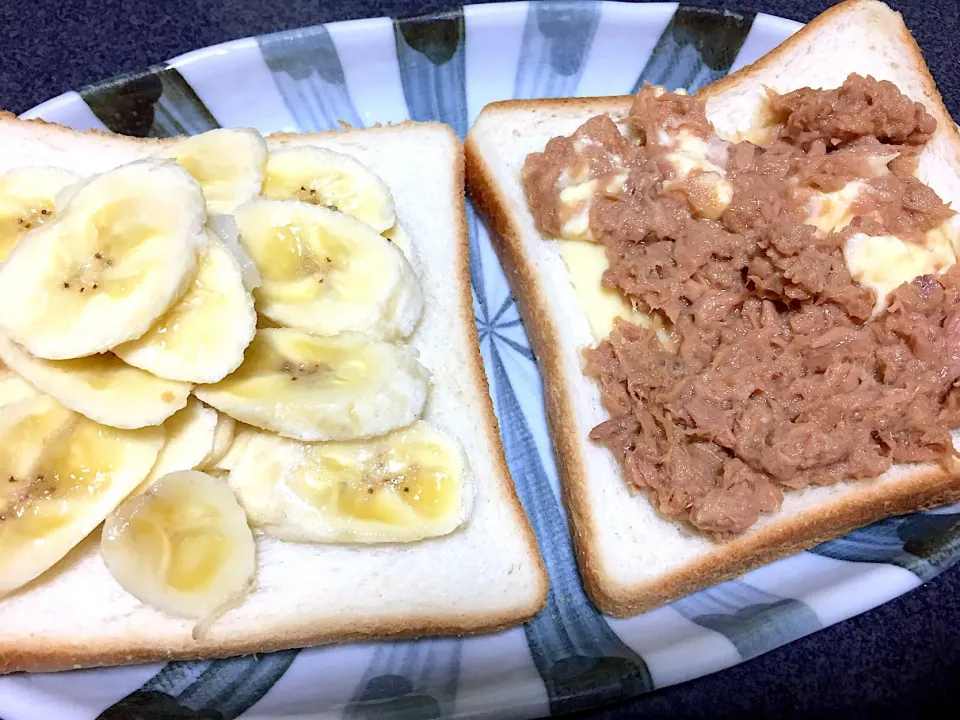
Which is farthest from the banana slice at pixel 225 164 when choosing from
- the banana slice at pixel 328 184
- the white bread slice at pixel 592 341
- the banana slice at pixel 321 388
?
the white bread slice at pixel 592 341

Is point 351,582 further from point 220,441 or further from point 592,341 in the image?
point 592,341

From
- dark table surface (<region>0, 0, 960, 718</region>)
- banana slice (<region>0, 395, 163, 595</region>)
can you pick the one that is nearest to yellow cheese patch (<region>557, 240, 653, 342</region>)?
dark table surface (<region>0, 0, 960, 718</region>)

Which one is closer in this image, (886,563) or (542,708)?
(542,708)

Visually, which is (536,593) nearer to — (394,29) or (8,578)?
(8,578)

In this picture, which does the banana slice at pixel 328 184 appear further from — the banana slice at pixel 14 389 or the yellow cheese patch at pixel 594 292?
the banana slice at pixel 14 389

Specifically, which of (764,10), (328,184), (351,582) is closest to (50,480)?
(351,582)

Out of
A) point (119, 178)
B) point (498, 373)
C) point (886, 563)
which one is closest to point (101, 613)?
point (119, 178)
